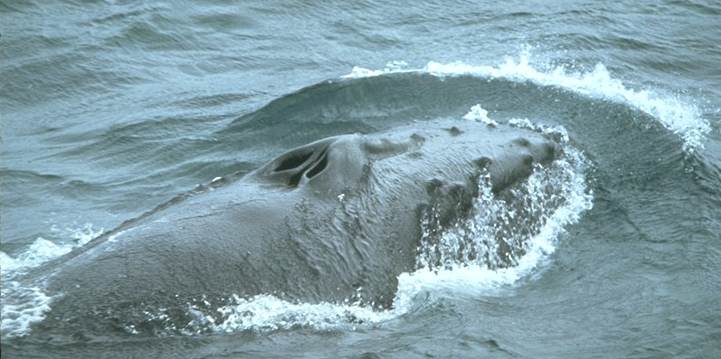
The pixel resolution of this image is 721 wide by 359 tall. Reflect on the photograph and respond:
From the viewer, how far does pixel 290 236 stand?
668 cm

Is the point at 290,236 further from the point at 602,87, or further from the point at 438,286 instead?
the point at 602,87

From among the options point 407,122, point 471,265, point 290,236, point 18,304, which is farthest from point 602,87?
point 18,304

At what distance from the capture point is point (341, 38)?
1919 centimetres

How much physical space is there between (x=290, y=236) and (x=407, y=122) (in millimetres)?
6238

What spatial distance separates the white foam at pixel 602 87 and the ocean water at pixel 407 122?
2.4 inches

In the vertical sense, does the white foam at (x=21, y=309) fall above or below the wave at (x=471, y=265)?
above

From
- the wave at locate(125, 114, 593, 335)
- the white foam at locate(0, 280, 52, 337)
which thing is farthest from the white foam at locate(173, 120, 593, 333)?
the white foam at locate(0, 280, 52, 337)

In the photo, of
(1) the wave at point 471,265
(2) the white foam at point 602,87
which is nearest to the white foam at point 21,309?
(1) the wave at point 471,265

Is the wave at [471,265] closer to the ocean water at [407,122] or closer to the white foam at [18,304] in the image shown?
the ocean water at [407,122]

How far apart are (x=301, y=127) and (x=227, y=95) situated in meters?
2.78

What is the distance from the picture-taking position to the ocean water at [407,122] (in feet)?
23.1

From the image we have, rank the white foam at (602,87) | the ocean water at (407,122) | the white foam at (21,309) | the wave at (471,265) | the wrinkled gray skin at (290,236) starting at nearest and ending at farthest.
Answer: the white foam at (21,309) < the wrinkled gray skin at (290,236) < the wave at (471,265) < the ocean water at (407,122) < the white foam at (602,87)

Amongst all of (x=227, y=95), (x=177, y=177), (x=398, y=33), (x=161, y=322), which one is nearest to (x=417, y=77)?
(x=227, y=95)

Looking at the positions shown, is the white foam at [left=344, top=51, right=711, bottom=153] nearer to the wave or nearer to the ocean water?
the ocean water
